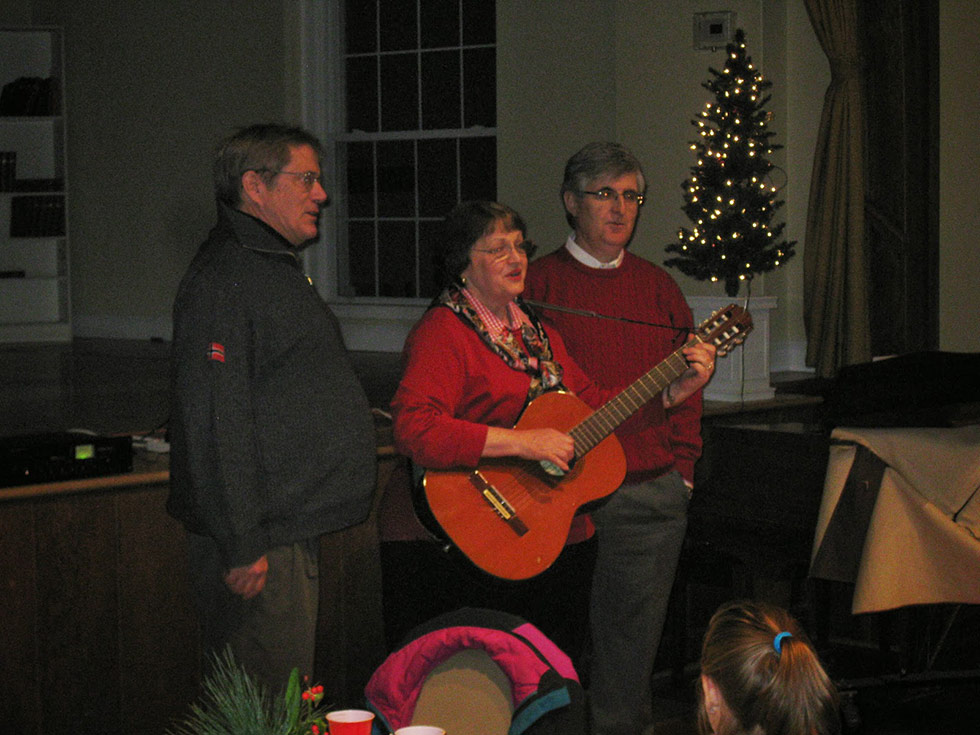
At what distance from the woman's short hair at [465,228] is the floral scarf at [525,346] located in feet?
0.17

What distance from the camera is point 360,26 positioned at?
8.12 metres

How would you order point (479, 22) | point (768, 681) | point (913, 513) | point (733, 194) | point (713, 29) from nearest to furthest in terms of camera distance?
point (768, 681) < point (913, 513) < point (733, 194) < point (713, 29) < point (479, 22)

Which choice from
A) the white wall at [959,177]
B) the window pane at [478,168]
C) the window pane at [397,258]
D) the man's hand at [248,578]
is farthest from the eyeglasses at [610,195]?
the window pane at [397,258]

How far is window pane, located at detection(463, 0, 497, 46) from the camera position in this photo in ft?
24.5

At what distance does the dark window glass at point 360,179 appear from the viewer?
8188mm

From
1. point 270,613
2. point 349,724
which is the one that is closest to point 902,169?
point 270,613

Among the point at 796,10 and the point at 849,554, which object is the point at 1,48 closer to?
the point at 796,10

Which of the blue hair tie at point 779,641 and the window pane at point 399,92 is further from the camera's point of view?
the window pane at point 399,92

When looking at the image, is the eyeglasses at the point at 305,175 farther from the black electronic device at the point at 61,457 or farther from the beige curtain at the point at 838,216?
the beige curtain at the point at 838,216

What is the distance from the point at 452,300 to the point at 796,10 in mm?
3664

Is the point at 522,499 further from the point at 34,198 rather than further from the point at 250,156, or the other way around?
the point at 34,198

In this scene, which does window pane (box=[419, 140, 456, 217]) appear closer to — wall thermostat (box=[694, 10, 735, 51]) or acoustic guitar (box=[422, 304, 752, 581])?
wall thermostat (box=[694, 10, 735, 51])

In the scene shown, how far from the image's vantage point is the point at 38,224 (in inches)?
365

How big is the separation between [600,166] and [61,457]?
139 cm
